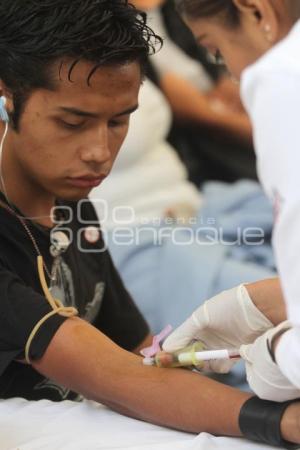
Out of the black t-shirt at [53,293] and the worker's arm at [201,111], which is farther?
the worker's arm at [201,111]

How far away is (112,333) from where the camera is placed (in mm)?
1563

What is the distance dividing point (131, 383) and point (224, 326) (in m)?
0.14

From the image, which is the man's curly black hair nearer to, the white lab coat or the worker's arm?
the white lab coat

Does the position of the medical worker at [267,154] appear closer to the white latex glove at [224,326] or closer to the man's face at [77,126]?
the white latex glove at [224,326]

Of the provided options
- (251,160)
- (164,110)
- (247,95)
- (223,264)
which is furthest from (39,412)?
(251,160)

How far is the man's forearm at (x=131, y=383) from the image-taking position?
1175 mm

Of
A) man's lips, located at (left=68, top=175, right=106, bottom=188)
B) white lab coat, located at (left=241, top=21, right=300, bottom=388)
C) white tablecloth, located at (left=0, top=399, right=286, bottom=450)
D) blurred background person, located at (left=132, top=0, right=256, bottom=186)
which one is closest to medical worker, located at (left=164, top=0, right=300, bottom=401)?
white lab coat, located at (left=241, top=21, right=300, bottom=388)

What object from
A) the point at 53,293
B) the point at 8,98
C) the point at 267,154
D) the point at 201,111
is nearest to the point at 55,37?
the point at 8,98

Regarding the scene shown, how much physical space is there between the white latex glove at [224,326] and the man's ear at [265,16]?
0.33 metres

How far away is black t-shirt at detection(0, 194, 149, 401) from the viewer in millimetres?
1239

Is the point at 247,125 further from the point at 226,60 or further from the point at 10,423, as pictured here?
the point at 10,423

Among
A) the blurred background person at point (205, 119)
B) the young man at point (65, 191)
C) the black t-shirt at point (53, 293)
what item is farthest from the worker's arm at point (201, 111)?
the young man at point (65, 191)

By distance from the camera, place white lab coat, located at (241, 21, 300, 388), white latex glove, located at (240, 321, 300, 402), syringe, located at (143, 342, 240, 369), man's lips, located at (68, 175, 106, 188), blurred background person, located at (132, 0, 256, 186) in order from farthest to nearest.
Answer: blurred background person, located at (132, 0, 256, 186)
man's lips, located at (68, 175, 106, 188)
syringe, located at (143, 342, 240, 369)
white latex glove, located at (240, 321, 300, 402)
white lab coat, located at (241, 21, 300, 388)

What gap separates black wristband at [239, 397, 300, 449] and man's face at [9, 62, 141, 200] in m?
0.43
